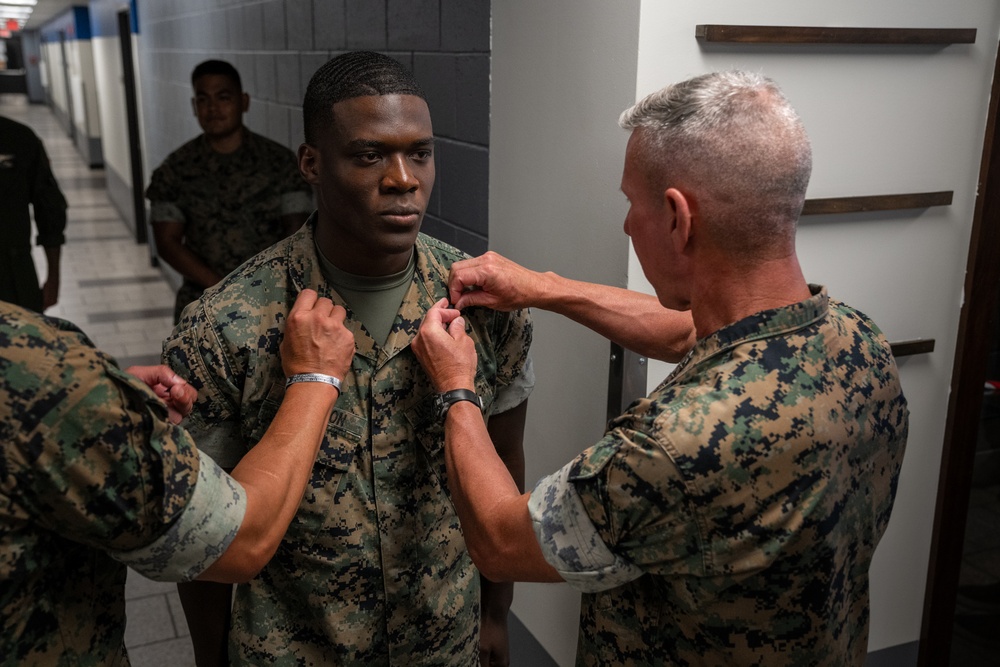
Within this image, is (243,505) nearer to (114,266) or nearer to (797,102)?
(797,102)

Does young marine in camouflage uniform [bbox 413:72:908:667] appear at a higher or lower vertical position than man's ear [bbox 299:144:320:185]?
lower

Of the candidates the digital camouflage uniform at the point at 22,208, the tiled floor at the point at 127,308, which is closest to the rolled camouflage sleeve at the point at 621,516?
the tiled floor at the point at 127,308

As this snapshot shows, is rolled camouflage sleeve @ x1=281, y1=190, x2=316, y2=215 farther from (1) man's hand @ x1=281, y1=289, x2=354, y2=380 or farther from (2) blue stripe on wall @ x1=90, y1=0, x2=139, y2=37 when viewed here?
(2) blue stripe on wall @ x1=90, y1=0, x2=139, y2=37

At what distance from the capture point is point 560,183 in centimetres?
206

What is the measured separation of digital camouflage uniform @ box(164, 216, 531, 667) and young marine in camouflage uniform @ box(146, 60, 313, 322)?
7.11ft

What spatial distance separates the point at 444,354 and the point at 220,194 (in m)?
2.45

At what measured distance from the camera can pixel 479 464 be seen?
1.23 meters

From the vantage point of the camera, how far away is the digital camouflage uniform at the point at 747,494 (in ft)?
3.21

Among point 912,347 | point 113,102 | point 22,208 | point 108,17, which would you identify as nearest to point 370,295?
point 912,347

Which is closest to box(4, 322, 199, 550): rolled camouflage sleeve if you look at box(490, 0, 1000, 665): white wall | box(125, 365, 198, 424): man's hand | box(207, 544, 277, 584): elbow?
box(207, 544, 277, 584): elbow

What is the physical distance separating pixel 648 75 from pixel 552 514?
1.01 meters

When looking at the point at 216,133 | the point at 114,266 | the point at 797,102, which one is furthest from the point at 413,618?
the point at 114,266

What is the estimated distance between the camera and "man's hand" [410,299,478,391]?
1326 mm

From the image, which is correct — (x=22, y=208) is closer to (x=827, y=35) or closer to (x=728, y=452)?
(x=827, y=35)
